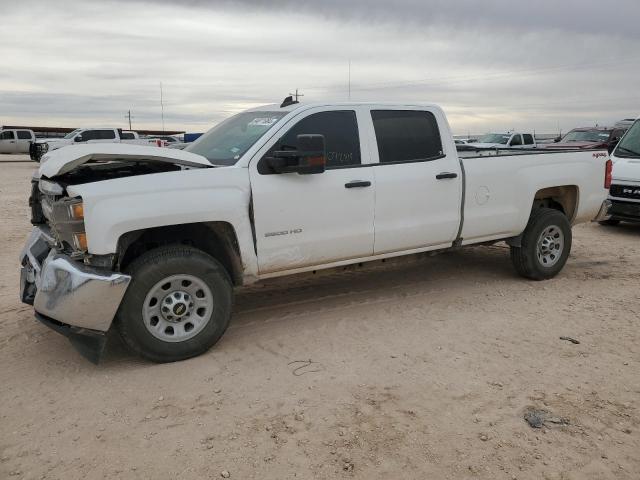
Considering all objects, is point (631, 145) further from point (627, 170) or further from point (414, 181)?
point (414, 181)

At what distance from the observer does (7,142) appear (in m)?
31.9

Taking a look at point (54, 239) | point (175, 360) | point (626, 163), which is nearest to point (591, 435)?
point (175, 360)

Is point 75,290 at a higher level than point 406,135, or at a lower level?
lower

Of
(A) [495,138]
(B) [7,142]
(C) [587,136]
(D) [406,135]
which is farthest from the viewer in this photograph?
(B) [7,142]

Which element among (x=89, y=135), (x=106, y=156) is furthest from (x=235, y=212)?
(x=89, y=135)

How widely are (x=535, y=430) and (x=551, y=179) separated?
3.75 m

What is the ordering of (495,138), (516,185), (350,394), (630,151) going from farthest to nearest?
(495,138), (630,151), (516,185), (350,394)

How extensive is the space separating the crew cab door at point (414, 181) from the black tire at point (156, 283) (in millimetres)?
1576

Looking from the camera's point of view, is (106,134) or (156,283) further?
(106,134)

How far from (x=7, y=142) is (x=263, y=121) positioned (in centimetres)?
3216

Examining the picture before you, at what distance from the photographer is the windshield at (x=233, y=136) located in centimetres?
474

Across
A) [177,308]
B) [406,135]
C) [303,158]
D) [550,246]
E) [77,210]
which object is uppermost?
[406,135]

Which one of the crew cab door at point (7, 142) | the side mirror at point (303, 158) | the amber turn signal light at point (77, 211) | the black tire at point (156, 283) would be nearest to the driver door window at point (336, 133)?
the side mirror at point (303, 158)

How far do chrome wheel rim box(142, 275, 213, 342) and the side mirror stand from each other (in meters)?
1.10
